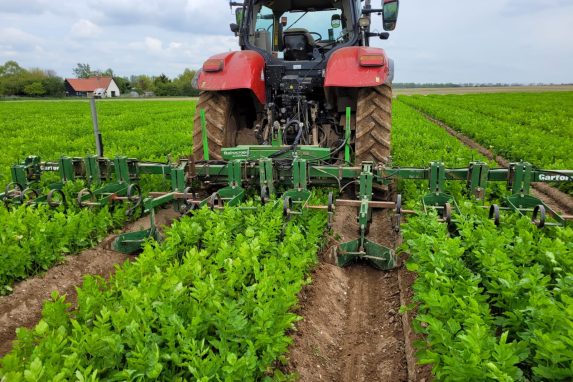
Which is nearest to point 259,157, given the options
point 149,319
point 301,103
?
point 301,103

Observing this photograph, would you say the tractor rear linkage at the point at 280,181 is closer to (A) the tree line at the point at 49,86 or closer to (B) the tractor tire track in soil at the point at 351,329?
(B) the tractor tire track in soil at the point at 351,329

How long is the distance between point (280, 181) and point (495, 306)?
2639 mm

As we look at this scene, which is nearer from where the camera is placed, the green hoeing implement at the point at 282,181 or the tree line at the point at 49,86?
the green hoeing implement at the point at 282,181

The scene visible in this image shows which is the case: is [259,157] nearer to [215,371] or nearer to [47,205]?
[47,205]

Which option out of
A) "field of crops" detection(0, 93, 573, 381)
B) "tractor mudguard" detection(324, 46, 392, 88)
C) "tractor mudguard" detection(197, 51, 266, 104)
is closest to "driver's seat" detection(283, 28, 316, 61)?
"tractor mudguard" detection(197, 51, 266, 104)

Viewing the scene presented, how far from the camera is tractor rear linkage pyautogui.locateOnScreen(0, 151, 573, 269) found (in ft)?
13.3

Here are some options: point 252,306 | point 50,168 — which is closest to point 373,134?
point 252,306

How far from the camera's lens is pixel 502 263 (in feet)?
8.35

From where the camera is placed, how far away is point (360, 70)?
4.89 metres

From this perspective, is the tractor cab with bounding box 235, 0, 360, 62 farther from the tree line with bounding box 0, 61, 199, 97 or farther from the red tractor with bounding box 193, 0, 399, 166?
the tree line with bounding box 0, 61, 199, 97

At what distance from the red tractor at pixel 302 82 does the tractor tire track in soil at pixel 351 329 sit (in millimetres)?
1502

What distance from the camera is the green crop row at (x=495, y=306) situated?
1.83m

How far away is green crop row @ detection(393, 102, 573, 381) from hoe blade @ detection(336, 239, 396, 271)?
0.51 metres

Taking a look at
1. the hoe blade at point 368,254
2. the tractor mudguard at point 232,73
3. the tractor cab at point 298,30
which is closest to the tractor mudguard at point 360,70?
the tractor mudguard at point 232,73
